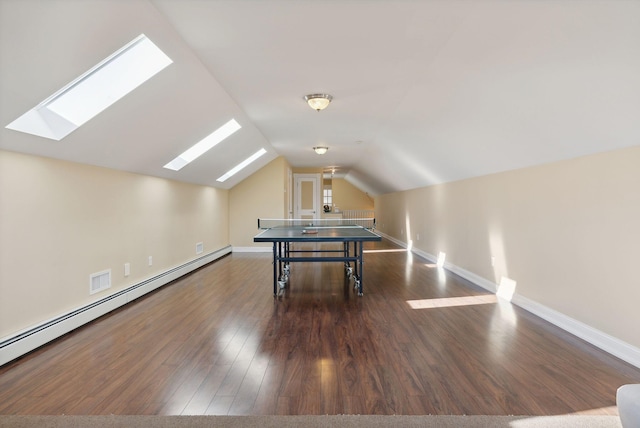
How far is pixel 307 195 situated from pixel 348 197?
5645mm

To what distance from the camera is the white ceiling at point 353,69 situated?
79.0 inches

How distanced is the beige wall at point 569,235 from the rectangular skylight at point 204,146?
359 centimetres

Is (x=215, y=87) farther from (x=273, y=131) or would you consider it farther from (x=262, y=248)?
(x=262, y=248)

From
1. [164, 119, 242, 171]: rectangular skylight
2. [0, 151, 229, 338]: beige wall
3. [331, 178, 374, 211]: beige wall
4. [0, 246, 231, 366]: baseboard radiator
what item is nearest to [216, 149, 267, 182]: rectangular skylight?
[164, 119, 242, 171]: rectangular skylight

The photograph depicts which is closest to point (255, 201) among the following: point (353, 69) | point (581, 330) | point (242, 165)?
point (242, 165)

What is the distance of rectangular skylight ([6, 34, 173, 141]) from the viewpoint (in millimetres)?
2721

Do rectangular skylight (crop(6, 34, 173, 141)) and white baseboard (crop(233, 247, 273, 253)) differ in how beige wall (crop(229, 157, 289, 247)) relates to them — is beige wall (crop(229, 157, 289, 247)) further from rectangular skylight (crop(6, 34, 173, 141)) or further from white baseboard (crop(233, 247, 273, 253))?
rectangular skylight (crop(6, 34, 173, 141))

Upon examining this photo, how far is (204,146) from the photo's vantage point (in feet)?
18.2

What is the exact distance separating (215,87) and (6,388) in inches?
110

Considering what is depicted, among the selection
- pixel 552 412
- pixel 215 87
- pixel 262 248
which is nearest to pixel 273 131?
pixel 215 87

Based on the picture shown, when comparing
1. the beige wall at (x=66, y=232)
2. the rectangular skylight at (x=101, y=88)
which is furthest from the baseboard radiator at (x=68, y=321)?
the rectangular skylight at (x=101, y=88)

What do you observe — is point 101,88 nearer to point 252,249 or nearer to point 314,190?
point 252,249

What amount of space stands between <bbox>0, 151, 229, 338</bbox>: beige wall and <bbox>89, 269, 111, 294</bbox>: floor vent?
49 mm

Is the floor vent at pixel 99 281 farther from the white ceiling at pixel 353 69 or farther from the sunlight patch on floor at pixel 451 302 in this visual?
the sunlight patch on floor at pixel 451 302
